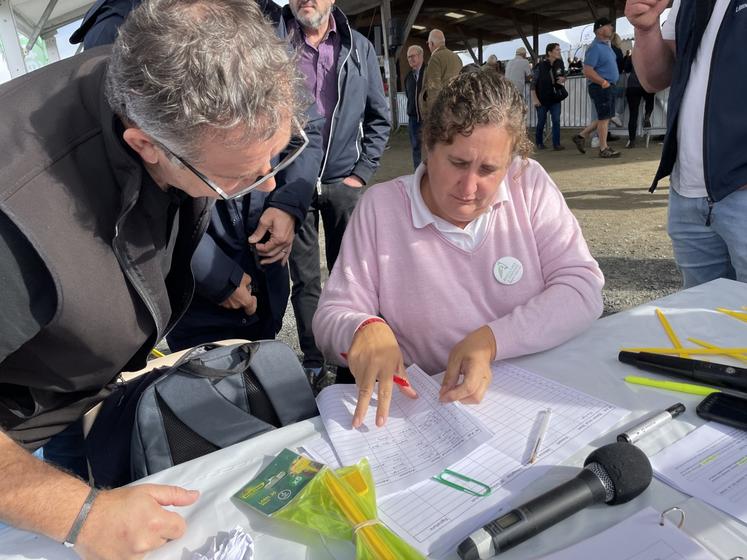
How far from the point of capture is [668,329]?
1.30m

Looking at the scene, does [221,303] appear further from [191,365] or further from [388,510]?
[388,510]

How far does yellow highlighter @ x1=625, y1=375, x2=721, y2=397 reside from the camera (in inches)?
40.2

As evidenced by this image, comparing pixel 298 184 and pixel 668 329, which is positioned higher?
pixel 298 184

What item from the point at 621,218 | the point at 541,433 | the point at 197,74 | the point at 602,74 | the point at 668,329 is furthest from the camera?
the point at 602,74

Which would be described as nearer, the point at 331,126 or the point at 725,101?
the point at 725,101

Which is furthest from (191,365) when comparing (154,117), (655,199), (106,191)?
(655,199)

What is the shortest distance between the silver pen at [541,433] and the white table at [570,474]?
0.04m

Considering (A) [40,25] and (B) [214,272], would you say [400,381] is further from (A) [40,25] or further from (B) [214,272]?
(A) [40,25]

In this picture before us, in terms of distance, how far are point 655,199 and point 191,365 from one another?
17.7 ft

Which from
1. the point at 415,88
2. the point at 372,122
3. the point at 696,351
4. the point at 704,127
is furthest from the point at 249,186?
the point at 415,88

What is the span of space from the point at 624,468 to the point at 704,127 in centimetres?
134

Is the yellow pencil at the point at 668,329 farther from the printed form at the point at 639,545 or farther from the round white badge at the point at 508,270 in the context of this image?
the printed form at the point at 639,545

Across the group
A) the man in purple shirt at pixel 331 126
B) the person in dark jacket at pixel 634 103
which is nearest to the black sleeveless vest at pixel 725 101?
the man in purple shirt at pixel 331 126

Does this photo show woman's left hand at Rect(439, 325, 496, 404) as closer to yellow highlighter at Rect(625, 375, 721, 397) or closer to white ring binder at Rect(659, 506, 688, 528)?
yellow highlighter at Rect(625, 375, 721, 397)
